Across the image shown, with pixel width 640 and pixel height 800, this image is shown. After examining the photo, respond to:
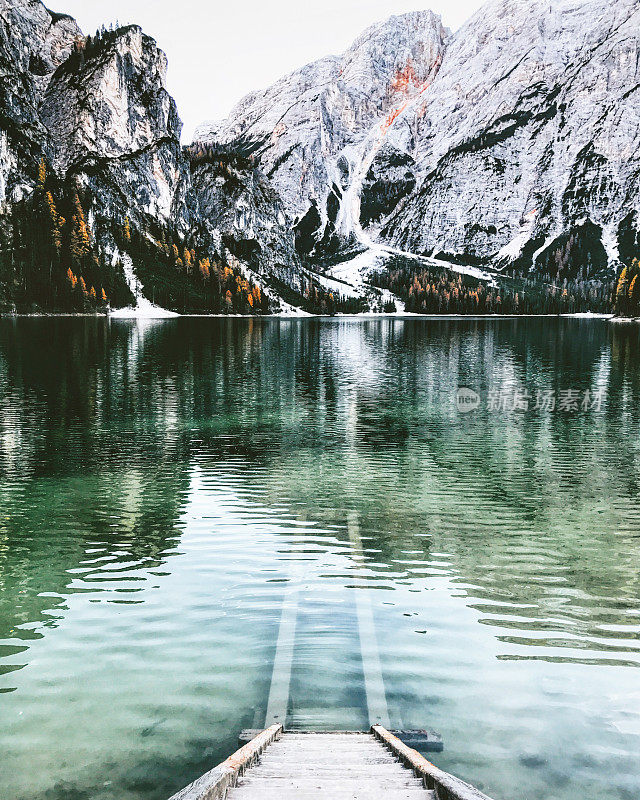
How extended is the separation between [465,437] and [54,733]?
29.5 m

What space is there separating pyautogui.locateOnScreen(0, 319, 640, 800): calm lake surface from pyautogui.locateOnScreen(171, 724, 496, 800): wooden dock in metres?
1.35

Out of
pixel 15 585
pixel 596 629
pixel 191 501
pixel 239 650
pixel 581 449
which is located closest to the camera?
pixel 239 650

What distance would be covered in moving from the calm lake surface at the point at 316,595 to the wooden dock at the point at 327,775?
1.35 metres

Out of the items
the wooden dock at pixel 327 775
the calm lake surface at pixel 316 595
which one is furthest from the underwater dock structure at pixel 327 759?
the calm lake surface at pixel 316 595

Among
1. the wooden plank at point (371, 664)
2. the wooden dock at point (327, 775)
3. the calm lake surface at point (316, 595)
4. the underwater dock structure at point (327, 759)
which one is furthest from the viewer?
the wooden plank at point (371, 664)

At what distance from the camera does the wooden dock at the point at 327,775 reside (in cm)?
622

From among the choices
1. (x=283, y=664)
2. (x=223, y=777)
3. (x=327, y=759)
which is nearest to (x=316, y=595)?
(x=283, y=664)

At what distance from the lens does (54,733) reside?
30.3 feet

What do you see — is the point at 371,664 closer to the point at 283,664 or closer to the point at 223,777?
the point at 283,664

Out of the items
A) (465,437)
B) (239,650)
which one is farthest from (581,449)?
(239,650)

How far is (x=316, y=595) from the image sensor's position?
47.3 feet

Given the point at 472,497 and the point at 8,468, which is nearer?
the point at 472,497

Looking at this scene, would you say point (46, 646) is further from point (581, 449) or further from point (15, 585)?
point (581, 449)

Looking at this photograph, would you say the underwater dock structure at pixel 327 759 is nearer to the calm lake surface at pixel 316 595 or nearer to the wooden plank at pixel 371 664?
the wooden plank at pixel 371 664
